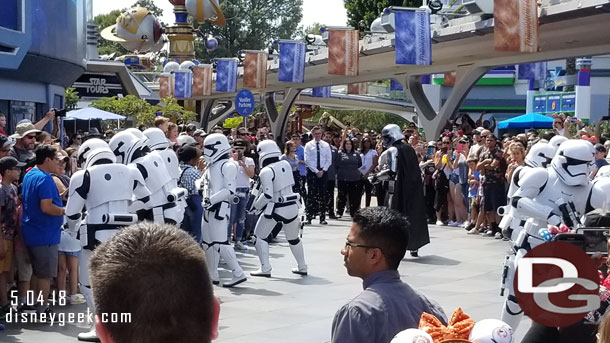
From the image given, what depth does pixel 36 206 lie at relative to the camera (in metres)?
9.95

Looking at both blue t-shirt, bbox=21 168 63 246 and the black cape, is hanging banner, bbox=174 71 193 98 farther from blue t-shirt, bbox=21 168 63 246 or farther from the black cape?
blue t-shirt, bbox=21 168 63 246

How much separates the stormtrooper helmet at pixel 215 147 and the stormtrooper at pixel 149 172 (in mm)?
1891

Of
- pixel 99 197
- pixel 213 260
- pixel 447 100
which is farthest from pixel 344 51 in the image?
pixel 99 197

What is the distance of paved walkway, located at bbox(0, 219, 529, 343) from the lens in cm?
983

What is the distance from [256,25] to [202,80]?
40397 millimetres

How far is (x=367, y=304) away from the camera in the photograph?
455 centimetres

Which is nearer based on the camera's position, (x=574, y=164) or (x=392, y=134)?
(x=574, y=164)

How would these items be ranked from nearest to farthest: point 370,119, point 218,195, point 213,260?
1. point 218,195
2. point 213,260
3. point 370,119

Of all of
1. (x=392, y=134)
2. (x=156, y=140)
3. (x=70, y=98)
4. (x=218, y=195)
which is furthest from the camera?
(x=70, y=98)

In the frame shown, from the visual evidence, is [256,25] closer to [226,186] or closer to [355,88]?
[355,88]

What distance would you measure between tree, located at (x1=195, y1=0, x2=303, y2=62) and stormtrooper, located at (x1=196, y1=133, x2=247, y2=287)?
249 feet

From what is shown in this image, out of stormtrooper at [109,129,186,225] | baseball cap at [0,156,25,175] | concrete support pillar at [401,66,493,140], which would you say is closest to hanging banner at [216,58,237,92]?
concrete support pillar at [401,66,493,140]

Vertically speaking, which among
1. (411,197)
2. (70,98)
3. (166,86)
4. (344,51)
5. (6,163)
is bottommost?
(411,197)

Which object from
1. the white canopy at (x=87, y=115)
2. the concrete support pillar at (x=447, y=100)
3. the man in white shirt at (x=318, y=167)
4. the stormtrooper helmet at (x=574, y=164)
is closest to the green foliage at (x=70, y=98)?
the white canopy at (x=87, y=115)
